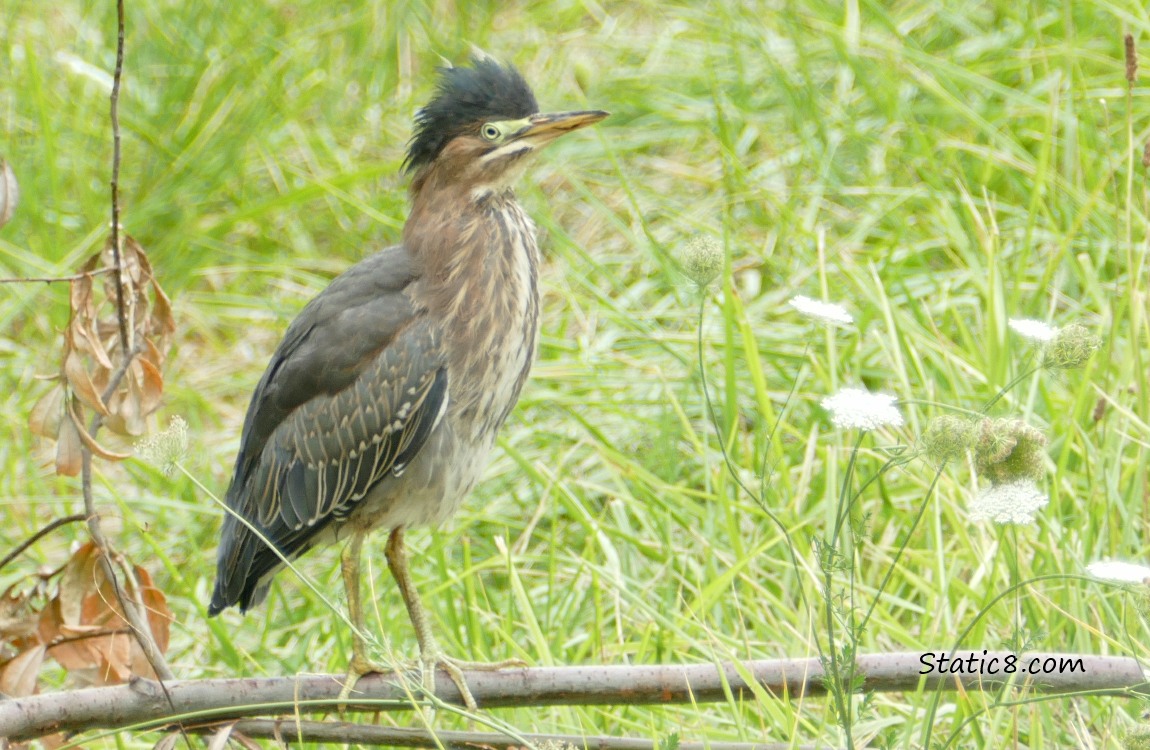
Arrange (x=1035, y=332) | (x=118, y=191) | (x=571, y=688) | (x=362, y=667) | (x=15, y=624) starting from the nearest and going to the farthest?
(x=1035, y=332) < (x=571, y=688) < (x=118, y=191) < (x=15, y=624) < (x=362, y=667)

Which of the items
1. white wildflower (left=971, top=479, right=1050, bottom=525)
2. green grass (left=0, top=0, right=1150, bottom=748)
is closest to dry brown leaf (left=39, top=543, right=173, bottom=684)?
green grass (left=0, top=0, right=1150, bottom=748)

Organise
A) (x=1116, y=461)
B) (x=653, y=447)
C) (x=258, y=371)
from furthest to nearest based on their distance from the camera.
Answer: (x=258, y=371), (x=653, y=447), (x=1116, y=461)

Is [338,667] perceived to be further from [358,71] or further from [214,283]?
[358,71]

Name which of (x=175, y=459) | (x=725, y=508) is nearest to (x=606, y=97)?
(x=725, y=508)

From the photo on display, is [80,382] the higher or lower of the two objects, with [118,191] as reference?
lower

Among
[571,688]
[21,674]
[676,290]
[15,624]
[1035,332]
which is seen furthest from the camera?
[676,290]

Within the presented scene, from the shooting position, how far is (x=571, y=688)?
2.56 meters

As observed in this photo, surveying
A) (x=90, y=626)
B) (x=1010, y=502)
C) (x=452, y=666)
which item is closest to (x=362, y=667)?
(x=452, y=666)

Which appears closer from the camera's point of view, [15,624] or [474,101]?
[15,624]

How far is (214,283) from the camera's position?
19.0 feet

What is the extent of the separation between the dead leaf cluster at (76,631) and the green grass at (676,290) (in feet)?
0.57

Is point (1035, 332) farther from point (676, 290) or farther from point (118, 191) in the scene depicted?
point (676, 290)

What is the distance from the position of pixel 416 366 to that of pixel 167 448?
111 centimetres

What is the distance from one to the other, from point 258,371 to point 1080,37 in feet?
10.7
